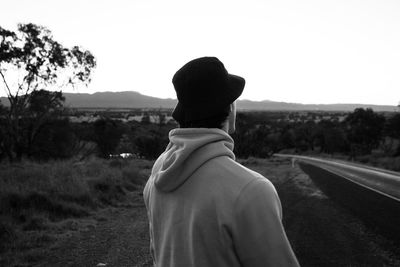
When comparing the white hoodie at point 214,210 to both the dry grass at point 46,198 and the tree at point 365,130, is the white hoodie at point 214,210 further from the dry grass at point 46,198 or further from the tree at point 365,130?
Result: the tree at point 365,130

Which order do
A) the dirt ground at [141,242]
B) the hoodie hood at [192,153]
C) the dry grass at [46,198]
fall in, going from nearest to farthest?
1. the hoodie hood at [192,153]
2. the dirt ground at [141,242]
3. the dry grass at [46,198]

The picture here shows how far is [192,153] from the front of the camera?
147 centimetres

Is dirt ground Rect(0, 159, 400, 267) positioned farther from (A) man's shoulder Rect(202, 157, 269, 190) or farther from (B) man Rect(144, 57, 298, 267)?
(A) man's shoulder Rect(202, 157, 269, 190)

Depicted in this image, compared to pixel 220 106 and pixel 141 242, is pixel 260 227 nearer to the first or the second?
pixel 220 106

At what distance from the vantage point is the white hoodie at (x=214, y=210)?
129cm

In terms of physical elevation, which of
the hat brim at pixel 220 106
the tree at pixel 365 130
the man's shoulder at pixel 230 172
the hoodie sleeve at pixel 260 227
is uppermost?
the hat brim at pixel 220 106

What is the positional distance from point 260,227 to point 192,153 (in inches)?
14.4

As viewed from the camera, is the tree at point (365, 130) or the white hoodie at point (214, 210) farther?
the tree at point (365, 130)

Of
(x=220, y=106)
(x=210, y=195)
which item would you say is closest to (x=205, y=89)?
(x=220, y=106)

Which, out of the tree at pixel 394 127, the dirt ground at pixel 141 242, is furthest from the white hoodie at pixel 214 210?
the tree at pixel 394 127

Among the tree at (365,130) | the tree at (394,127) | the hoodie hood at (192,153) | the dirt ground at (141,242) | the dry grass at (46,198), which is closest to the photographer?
the hoodie hood at (192,153)

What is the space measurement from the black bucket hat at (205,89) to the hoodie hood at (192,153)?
64mm

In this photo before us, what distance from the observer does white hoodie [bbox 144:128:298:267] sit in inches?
50.7

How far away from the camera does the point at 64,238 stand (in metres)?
7.54
